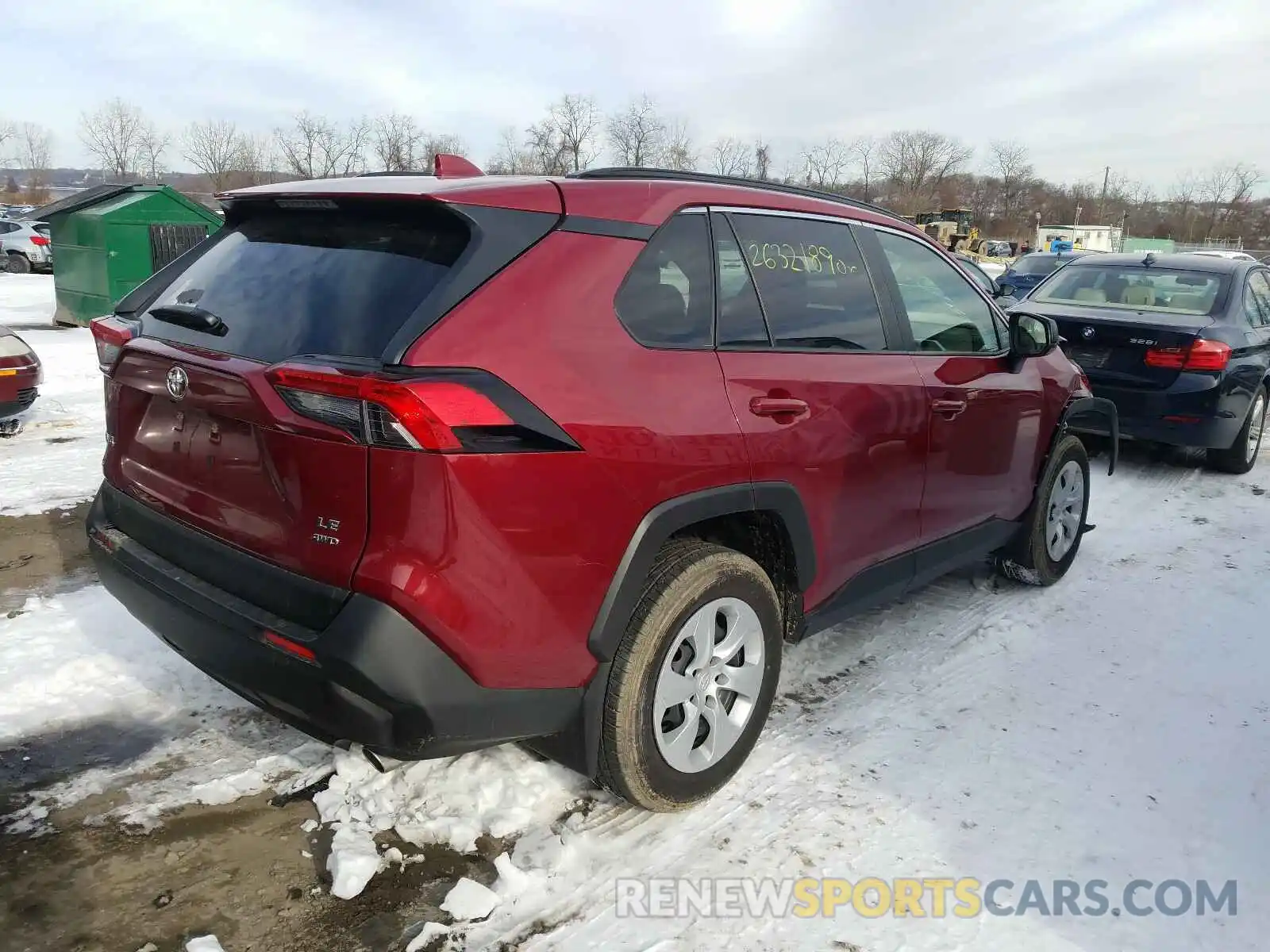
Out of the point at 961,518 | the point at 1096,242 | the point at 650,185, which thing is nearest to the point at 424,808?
the point at 650,185

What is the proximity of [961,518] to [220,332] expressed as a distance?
9.65 feet

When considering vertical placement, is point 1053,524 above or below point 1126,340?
below

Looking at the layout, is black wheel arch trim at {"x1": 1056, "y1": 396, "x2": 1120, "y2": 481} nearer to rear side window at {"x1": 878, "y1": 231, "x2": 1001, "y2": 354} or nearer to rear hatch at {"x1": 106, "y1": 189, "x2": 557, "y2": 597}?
rear side window at {"x1": 878, "y1": 231, "x2": 1001, "y2": 354}

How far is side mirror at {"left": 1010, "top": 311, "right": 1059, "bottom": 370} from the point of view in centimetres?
404

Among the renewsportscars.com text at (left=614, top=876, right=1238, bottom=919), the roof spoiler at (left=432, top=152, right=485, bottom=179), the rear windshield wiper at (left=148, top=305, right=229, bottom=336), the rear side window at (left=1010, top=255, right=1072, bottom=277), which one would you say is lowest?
the renewsportscars.com text at (left=614, top=876, right=1238, bottom=919)

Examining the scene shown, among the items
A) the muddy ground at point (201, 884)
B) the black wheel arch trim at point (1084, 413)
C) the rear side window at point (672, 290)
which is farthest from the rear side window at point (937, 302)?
the muddy ground at point (201, 884)

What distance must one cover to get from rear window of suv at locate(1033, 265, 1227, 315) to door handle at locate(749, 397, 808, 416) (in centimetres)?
548

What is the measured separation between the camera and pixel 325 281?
2369mm

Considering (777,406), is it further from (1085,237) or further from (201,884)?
(1085,237)

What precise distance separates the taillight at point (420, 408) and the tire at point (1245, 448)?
264 inches

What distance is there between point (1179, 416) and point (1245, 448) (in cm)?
100

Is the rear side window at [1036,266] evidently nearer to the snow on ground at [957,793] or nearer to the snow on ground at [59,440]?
the snow on ground at [957,793]

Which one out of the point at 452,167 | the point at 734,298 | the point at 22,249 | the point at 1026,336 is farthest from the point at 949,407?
the point at 22,249

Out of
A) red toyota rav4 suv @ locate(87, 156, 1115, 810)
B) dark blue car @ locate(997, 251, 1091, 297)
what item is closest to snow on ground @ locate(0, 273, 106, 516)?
red toyota rav4 suv @ locate(87, 156, 1115, 810)
